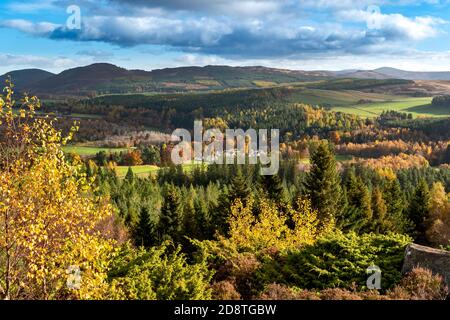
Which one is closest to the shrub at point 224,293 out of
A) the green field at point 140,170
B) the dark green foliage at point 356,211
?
the dark green foliage at point 356,211

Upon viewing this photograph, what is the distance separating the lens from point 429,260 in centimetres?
2167

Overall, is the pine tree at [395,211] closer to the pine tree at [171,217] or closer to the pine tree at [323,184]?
the pine tree at [323,184]

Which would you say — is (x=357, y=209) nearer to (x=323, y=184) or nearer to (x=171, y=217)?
(x=323, y=184)

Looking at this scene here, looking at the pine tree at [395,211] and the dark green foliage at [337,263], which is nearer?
the dark green foliage at [337,263]

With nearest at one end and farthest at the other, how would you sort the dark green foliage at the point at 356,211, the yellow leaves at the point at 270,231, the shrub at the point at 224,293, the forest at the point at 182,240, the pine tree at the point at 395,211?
the forest at the point at 182,240
the shrub at the point at 224,293
the yellow leaves at the point at 270,231
the dark green foliage at the point at 356,211
the pine tree at the point at 395,211

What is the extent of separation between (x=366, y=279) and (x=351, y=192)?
34.3 m

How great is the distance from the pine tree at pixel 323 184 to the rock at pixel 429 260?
24016 millimetres

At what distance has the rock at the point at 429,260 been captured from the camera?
20997 mm

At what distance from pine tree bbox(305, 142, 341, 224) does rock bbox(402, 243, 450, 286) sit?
2402 cm

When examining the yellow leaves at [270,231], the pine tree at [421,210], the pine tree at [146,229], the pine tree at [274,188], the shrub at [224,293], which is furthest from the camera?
the pine tree at [421,210]

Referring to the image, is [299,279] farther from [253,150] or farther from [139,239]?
[253,150]

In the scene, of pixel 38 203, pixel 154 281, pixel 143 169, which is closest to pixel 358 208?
pixel 154 281
